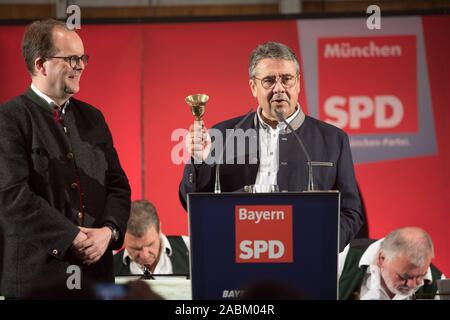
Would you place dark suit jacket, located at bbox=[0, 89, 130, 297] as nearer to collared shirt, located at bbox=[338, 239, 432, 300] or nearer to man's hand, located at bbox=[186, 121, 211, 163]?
man's hand, located at bbox=[186, 121, 211, 163]

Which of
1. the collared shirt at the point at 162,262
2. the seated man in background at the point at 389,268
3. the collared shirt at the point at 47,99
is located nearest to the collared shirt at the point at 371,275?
the seated man in background at the point at 389,268

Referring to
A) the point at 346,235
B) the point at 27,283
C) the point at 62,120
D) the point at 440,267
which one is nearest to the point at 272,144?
the point at 346,235

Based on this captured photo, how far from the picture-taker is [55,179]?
287 centimetres

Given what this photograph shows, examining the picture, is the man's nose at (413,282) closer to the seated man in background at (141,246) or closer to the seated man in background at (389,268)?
the seated man in background at (389,268)

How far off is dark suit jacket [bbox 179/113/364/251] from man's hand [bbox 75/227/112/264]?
344 mm

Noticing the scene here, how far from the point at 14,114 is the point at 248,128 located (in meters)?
0.94

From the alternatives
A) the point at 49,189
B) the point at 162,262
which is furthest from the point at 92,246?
the point at 162,262

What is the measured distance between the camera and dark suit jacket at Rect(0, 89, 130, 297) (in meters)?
2.77

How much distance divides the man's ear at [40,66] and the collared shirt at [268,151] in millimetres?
859

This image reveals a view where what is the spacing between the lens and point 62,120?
9.70 feet

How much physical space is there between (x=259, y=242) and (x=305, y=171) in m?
0.83

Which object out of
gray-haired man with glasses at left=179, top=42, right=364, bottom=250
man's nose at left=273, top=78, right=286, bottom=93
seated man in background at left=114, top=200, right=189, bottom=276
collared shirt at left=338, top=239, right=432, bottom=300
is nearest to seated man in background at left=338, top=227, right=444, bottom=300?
collared shirt at left=338, top=239, right=432, bottom=300

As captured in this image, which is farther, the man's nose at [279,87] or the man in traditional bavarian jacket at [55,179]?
the man's nose at [279,87]

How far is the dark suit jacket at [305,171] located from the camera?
9.73ft
